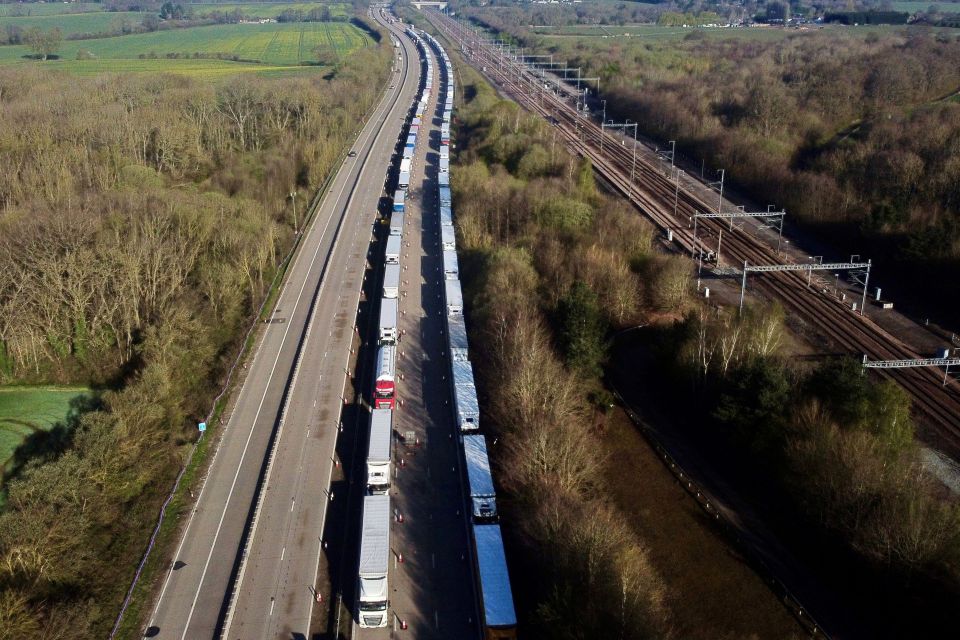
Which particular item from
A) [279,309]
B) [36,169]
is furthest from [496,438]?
[36,169]

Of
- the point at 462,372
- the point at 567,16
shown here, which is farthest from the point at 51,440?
the point at 567,16

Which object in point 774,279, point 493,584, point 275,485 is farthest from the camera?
point 774,279

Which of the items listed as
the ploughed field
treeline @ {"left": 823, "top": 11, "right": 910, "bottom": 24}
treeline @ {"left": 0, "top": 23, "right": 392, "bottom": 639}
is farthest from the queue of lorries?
treeline @ {"left": 823, "top": 11, "right": 910, "bottom": 24}

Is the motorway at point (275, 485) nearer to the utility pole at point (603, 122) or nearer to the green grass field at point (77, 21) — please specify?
the utility pole at point (603, 122)

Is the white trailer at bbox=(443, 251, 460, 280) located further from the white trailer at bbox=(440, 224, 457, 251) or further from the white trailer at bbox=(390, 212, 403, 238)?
the white trailer at bbox=(390, 212, 403, 238)

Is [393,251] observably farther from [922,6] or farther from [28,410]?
[922,6]

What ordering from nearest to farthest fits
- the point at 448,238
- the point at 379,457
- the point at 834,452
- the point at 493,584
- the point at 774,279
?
the point at 493,584
the point at 834,452
the point at 379,457
the point at 774,279
the point at 448,238

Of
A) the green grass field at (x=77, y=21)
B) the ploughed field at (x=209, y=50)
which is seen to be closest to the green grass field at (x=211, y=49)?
the ploughed field at (x=209, y=50)
